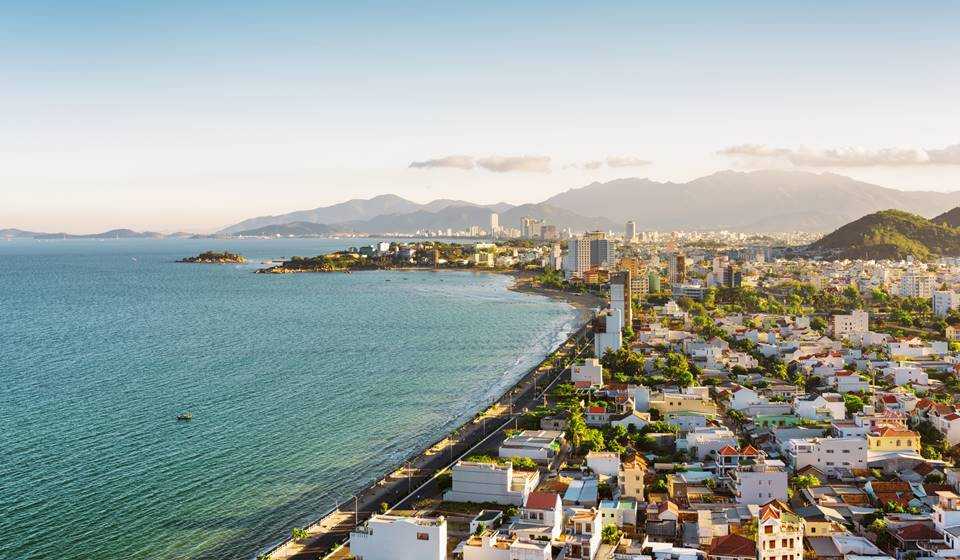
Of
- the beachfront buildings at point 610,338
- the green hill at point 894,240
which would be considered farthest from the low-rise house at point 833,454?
the green hill at point 894,240

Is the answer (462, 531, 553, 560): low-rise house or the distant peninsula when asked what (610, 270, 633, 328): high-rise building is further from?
the distant peninsula

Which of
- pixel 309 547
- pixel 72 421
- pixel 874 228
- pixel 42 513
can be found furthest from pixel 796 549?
pixel 874 228

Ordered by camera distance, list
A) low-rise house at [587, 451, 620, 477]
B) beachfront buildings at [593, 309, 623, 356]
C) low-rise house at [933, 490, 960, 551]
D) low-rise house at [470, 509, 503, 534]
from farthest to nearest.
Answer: beachfront buildings at [593, 309, 623, 356] < low-rise house at [587, 451, 620, 477] < low-rise house at [470, 509, 503, 534] < low-rise house at [933, 490, 960, 551]

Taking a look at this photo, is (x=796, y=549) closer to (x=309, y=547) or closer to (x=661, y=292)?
(x=309, y=547)

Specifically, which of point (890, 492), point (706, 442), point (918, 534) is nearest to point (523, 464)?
point (706, 442)

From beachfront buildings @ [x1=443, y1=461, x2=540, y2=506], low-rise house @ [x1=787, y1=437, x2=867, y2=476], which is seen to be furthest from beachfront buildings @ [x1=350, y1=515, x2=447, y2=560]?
low-rise house @ [x1=787, y1=437, x2=867, y2=476]

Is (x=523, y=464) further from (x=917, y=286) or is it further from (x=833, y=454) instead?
(x=917, y=286)
